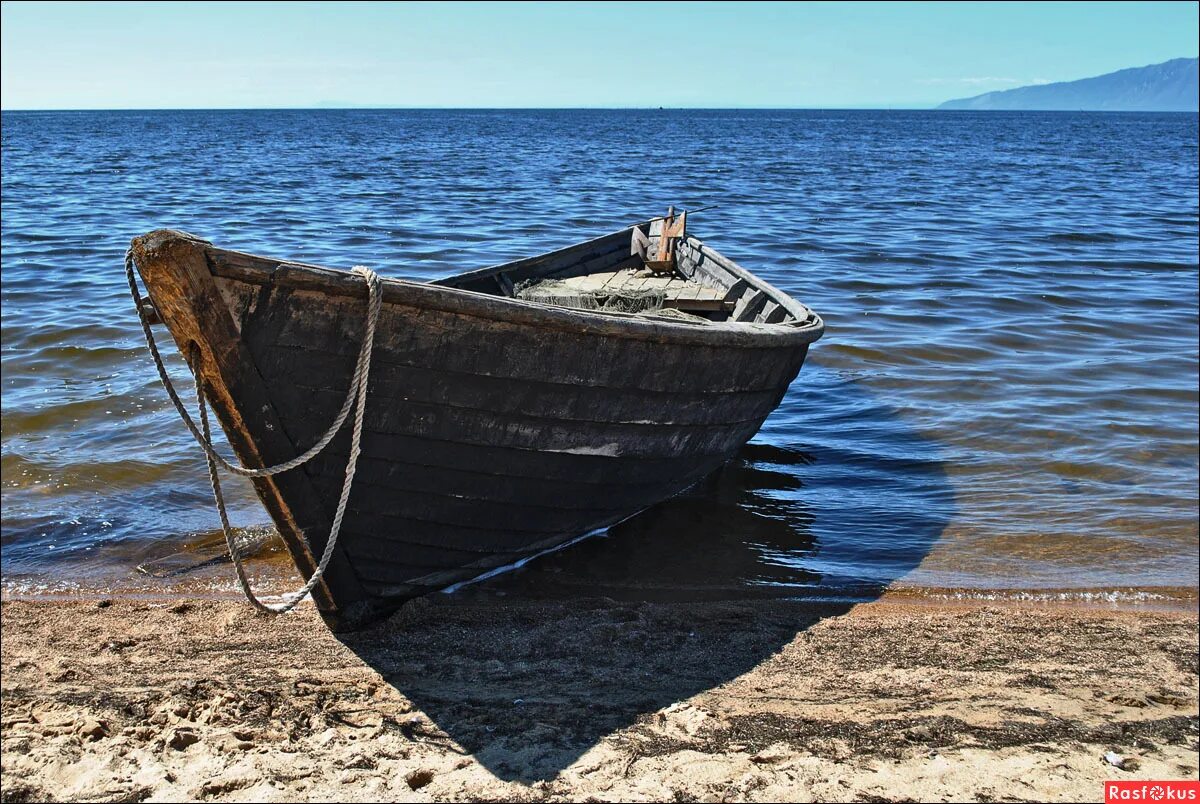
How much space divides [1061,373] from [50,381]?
9.94 meters

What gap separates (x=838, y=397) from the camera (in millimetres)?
9477

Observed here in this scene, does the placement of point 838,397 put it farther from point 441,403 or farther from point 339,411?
point 339,411

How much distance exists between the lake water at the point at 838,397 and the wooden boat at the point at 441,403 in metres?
0.68

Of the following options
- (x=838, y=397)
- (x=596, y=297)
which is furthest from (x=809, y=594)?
(x=838, y=397)

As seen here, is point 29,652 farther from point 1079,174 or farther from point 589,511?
point 1079,174

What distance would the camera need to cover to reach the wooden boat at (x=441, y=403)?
11.8 feet

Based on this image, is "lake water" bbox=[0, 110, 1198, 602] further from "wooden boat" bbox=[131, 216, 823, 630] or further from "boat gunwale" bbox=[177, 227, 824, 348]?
"boat gunwale" bbox=[177, 227, 824, 348]

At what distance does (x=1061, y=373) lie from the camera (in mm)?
9922

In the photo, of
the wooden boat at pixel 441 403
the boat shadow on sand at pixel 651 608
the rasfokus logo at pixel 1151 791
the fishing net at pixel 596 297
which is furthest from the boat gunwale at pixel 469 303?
the rasfokus logo at pixel 1151 791

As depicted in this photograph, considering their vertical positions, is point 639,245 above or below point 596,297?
above

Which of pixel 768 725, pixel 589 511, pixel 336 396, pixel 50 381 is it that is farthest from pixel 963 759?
pixel 50 381

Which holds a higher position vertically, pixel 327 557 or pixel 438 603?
pixel 327 557

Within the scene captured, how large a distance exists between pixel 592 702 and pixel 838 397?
617 cm

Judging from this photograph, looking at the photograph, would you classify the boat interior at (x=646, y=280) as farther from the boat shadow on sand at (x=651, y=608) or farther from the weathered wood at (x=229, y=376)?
the weathered wood at (x=229, y=376)
